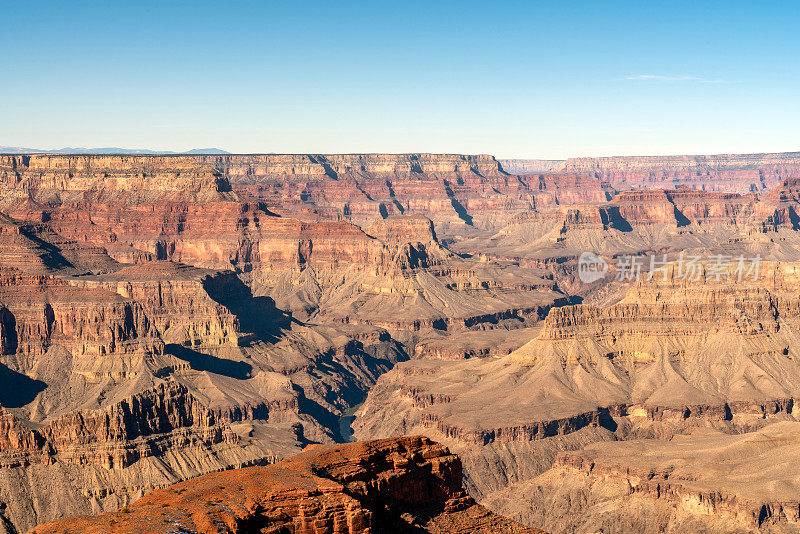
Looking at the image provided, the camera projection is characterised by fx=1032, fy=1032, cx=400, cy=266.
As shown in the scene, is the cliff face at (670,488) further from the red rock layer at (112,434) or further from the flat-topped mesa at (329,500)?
the flat-topped mesa at (329,500)

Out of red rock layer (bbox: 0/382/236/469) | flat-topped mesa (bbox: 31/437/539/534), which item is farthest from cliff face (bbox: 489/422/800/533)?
flat-topped mesa (bbox: 31/437/539/534)

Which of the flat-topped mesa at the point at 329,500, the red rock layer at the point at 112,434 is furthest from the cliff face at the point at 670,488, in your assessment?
the flat-topped mesa at the point at 329,500

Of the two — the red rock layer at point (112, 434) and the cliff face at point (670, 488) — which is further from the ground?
the red rock layer at point (112, 434)

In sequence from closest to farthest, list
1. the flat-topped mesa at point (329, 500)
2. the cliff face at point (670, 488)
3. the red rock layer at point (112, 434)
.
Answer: the flat-topped mesa at point (329, 500), the red rock layer at point (112, 434), the cliff face at point (670, 488)

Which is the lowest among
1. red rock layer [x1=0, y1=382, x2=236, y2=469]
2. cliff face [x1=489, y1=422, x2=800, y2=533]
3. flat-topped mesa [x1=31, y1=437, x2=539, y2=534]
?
cliff face [x1=489, y1=422, x2=800, y2=533]

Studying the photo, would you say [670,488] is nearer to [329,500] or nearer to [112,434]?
[112,434]

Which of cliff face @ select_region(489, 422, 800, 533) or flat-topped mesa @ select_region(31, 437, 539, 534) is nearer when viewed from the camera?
flat-topped mesa @ select_region(31, 437, 539, 534)

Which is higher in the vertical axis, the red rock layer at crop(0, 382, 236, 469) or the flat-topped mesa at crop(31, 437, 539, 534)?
the flat-topped mesa at crop(31, 437, 539, 534)

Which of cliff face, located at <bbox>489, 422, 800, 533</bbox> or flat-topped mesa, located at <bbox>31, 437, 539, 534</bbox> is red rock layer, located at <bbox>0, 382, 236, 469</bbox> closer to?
cliff face, located at <bbox>489, 422, 800, 533</bbox>

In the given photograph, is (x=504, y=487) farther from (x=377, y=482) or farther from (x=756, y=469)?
(x=377, y=482)

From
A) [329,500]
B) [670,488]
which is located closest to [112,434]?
[670,488]
